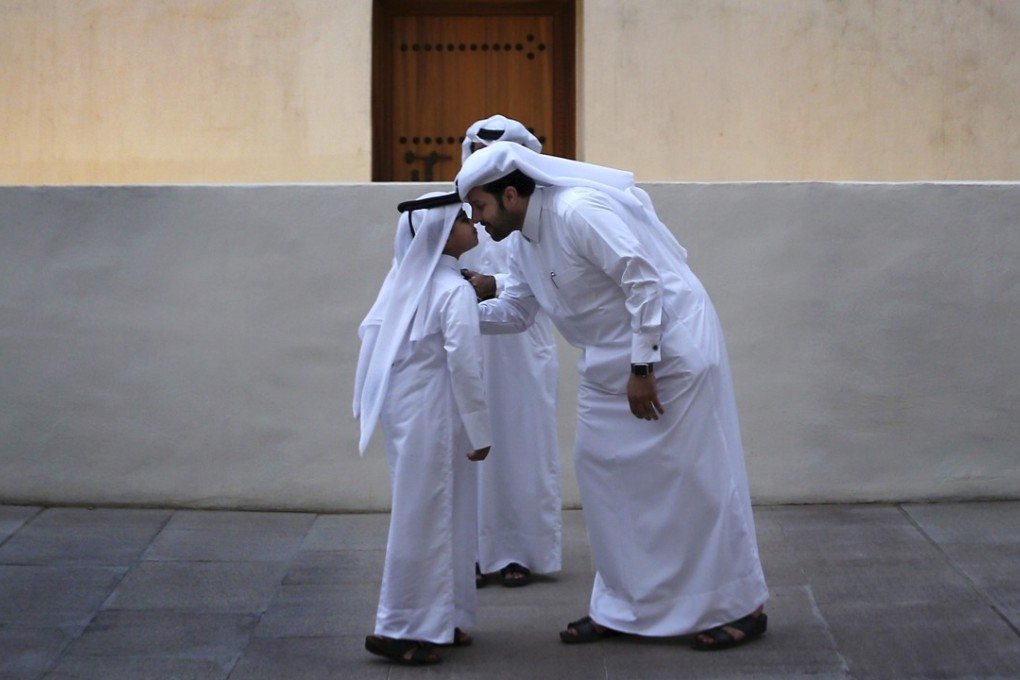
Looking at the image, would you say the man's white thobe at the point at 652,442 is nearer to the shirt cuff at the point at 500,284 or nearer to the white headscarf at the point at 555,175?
the white headscarf at the point at 555,175

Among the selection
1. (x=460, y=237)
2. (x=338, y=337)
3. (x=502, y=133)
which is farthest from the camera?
Result: (x=338, y=337)

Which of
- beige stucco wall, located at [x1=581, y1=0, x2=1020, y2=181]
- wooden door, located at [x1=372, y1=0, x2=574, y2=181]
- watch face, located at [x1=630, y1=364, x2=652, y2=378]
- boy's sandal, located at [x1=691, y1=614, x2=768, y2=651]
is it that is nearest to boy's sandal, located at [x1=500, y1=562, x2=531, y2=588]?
boy's sandal, located at [x1=691, y1=614, x2=768, y2=651]

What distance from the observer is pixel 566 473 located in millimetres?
6629

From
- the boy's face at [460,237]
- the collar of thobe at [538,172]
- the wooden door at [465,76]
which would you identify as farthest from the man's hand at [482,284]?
the wooden door at [465,76]

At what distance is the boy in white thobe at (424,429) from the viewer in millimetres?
4402

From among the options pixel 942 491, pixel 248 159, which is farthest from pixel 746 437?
pixel 248 159

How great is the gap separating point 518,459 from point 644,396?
1.35 metres

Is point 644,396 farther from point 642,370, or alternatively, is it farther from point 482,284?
point 482,284

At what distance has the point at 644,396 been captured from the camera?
→ 431 cm

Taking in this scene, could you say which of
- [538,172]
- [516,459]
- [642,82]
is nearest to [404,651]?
[516,459]

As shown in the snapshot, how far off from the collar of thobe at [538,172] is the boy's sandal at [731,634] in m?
1.45

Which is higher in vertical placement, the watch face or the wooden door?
the wooden door

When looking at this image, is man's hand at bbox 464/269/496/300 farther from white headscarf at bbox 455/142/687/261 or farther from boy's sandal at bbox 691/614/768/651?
boy's sandal at bbox 691/614/768/651

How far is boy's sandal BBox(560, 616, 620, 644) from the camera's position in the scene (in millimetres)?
4586
